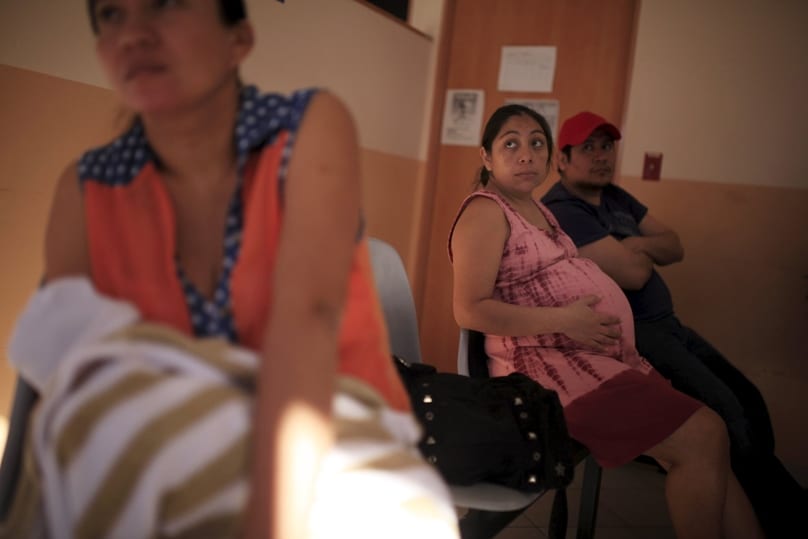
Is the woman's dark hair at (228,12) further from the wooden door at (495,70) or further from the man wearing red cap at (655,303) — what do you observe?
the wooden door at (495,70)

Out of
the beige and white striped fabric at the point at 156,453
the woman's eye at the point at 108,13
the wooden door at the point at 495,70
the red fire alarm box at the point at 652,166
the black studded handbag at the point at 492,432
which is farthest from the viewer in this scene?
the wooden door at the point at 495,70

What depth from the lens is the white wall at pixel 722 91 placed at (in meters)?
2.48

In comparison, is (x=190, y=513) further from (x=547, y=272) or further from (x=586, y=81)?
(x=586, y=81)

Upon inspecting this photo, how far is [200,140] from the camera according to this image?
24.7 inches

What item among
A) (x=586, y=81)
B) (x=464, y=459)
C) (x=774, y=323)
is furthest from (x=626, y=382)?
(x=586, y=81)

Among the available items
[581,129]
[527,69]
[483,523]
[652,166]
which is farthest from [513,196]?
[527,69]

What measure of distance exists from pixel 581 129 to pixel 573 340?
86cm

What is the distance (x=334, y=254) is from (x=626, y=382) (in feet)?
3.09

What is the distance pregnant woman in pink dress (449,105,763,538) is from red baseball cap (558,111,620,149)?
401mm

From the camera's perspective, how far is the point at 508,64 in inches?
119

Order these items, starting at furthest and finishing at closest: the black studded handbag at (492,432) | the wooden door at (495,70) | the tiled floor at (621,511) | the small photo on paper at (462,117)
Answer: the small photo on paper at (462,117) → the wooden door at (495,70) → the tiled floor at (621,511) → the black studded handbag at (492,432)

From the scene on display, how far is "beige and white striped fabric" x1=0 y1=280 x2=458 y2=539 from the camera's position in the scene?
482 mm

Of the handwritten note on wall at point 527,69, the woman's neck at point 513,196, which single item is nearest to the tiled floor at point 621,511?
the woman's neck at point 513,196

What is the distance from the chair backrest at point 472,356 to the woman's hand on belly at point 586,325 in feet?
0.75
